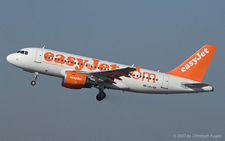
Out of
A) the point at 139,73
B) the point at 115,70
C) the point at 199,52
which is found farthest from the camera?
the point at 199,52

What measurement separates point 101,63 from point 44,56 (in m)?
6.37

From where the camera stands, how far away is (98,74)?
5384cm

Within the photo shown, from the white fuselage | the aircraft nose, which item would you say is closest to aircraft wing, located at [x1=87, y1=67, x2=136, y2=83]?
the white fuselage

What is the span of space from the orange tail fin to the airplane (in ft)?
1.17

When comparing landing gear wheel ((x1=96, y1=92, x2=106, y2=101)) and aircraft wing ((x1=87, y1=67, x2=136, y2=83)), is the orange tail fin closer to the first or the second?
aircraft wing ((x1=87, y1=67, x2=136, y2=83))

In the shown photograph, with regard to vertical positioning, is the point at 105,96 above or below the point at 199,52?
below

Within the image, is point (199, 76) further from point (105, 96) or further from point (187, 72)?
point (105, 96)

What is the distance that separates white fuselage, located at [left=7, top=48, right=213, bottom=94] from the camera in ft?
178

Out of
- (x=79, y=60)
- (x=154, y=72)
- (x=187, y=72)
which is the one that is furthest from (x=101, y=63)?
(x=187, y=72)

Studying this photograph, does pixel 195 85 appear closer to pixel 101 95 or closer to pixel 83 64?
pixel 101 95

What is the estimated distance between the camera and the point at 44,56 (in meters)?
54.4

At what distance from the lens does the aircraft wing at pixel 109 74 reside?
2055 inches

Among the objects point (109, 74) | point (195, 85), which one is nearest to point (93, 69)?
point (109, 74)

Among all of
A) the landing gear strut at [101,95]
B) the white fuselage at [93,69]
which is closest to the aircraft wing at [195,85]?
the white fuselage at [93,69]
